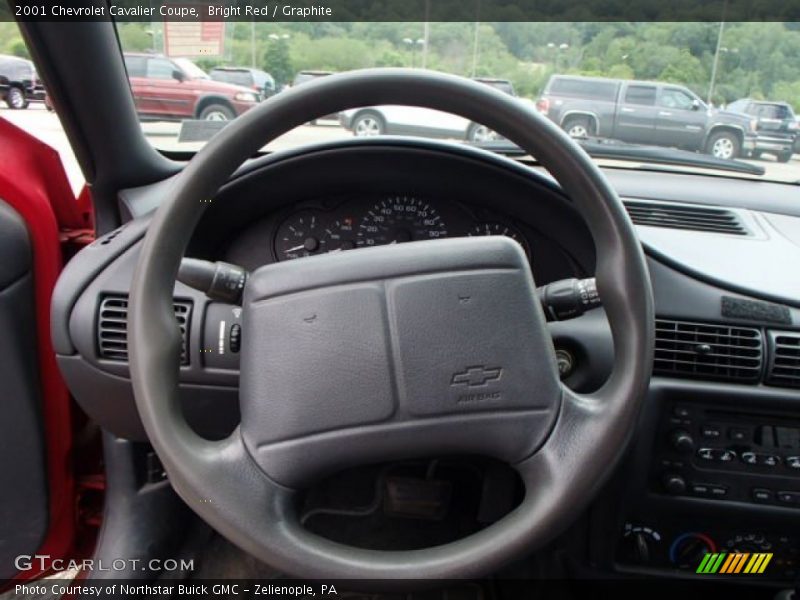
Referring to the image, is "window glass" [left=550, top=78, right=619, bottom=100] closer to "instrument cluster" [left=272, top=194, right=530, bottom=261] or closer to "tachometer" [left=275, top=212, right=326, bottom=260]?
"instrument cluster" [left=272, top=194, right=530, bottom=261]

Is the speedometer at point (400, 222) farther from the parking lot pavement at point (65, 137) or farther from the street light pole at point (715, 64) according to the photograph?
the street light pole at point (715, 64)

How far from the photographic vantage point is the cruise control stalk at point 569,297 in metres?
1.14

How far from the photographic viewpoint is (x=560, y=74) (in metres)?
1.63

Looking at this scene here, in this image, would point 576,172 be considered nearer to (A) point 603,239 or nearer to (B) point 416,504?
(A) point 603,239

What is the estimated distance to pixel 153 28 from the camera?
154 cm

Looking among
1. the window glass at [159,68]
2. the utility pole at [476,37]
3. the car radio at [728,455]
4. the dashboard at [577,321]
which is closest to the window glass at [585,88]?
the utility pole at [476,37]

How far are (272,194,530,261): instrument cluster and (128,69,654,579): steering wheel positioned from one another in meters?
0.42

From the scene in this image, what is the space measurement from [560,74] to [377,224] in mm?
560

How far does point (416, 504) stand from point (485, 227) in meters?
0.75

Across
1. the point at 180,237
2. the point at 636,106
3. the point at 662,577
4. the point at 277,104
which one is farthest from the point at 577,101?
the point at 662,577

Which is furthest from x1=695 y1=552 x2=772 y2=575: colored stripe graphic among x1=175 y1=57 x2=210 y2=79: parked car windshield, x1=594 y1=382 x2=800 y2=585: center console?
x1=175 y1=57 x2=210 y2=79: parked car windshield

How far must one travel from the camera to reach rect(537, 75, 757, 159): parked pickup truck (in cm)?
164

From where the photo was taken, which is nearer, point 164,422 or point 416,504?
point 164,422

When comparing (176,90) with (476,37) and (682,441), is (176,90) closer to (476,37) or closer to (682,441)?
(476,37)
